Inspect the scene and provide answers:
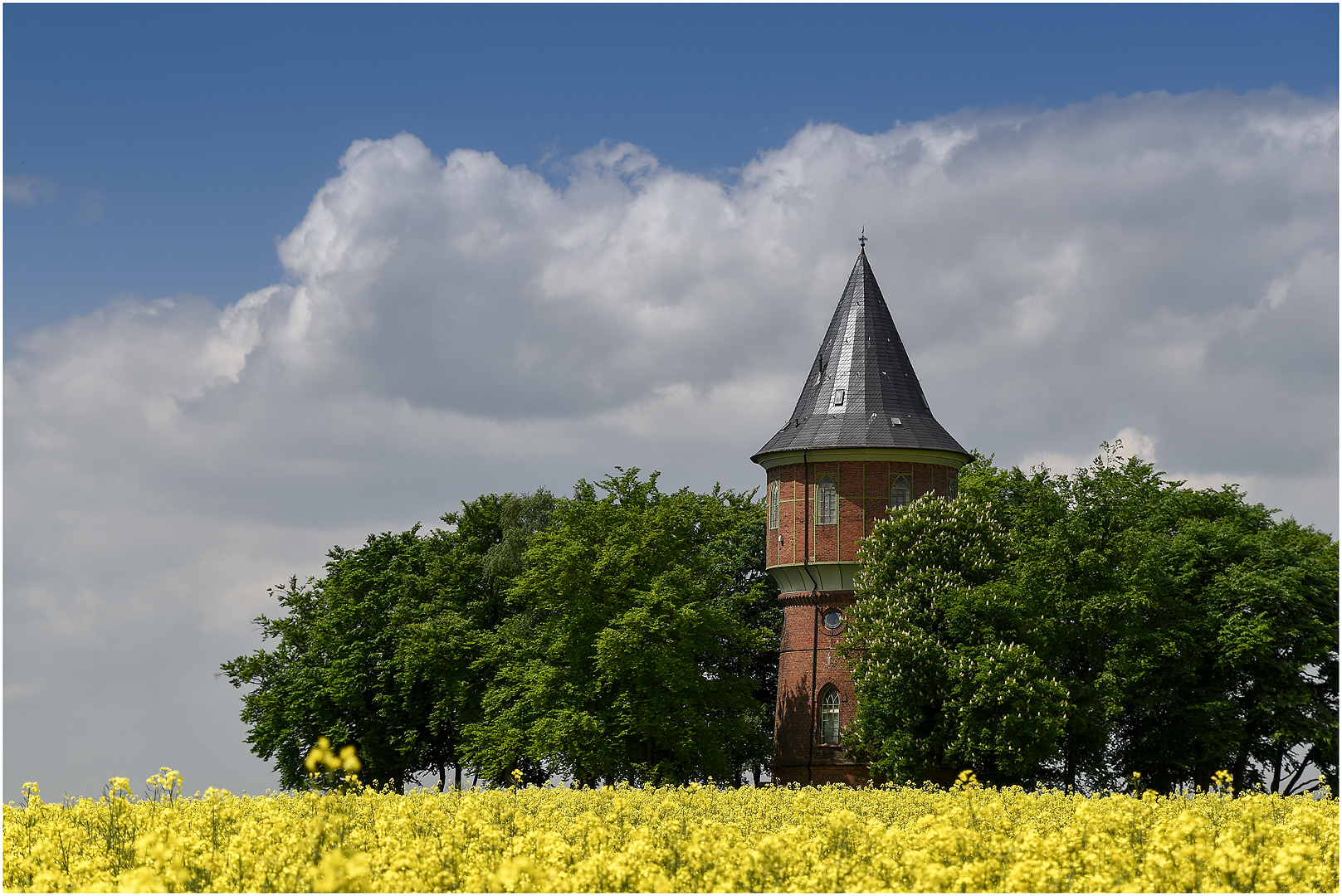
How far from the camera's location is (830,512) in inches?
1950

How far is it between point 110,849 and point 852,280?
133 feet

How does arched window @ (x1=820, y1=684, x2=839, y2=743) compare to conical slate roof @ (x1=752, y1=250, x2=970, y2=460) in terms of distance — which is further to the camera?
conical slate roof @ (x1=752, y1=250, x2=970, y2=460)

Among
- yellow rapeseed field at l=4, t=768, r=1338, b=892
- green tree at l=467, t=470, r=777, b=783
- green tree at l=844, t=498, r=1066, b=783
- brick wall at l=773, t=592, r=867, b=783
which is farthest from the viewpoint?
brick wall at l=773, t=592, r=867, b=783

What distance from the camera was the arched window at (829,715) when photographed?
158ft

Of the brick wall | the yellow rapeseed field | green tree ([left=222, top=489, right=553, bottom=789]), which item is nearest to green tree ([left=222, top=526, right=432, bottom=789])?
green tree ([left=222, top=489, right=553, bottom=789])

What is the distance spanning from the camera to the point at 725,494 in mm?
58531

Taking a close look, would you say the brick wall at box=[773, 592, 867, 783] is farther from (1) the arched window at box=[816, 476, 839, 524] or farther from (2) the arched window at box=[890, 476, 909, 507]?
(2) the arched window at box=[890, 476, 909, 507]

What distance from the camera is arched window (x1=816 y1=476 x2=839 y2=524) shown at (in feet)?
162

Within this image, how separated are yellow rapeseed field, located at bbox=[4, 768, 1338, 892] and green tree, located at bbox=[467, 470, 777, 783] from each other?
25.3 meters

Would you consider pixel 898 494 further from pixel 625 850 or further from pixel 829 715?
pixel 625 850

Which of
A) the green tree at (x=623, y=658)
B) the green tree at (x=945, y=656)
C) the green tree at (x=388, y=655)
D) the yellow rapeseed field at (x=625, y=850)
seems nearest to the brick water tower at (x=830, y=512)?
the green tree at (x=623, y=658)

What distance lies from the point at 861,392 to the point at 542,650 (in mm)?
13824

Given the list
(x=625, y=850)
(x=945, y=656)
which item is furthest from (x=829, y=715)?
(x=625, y=850)

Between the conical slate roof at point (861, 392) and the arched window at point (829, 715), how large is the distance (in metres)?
7.98
